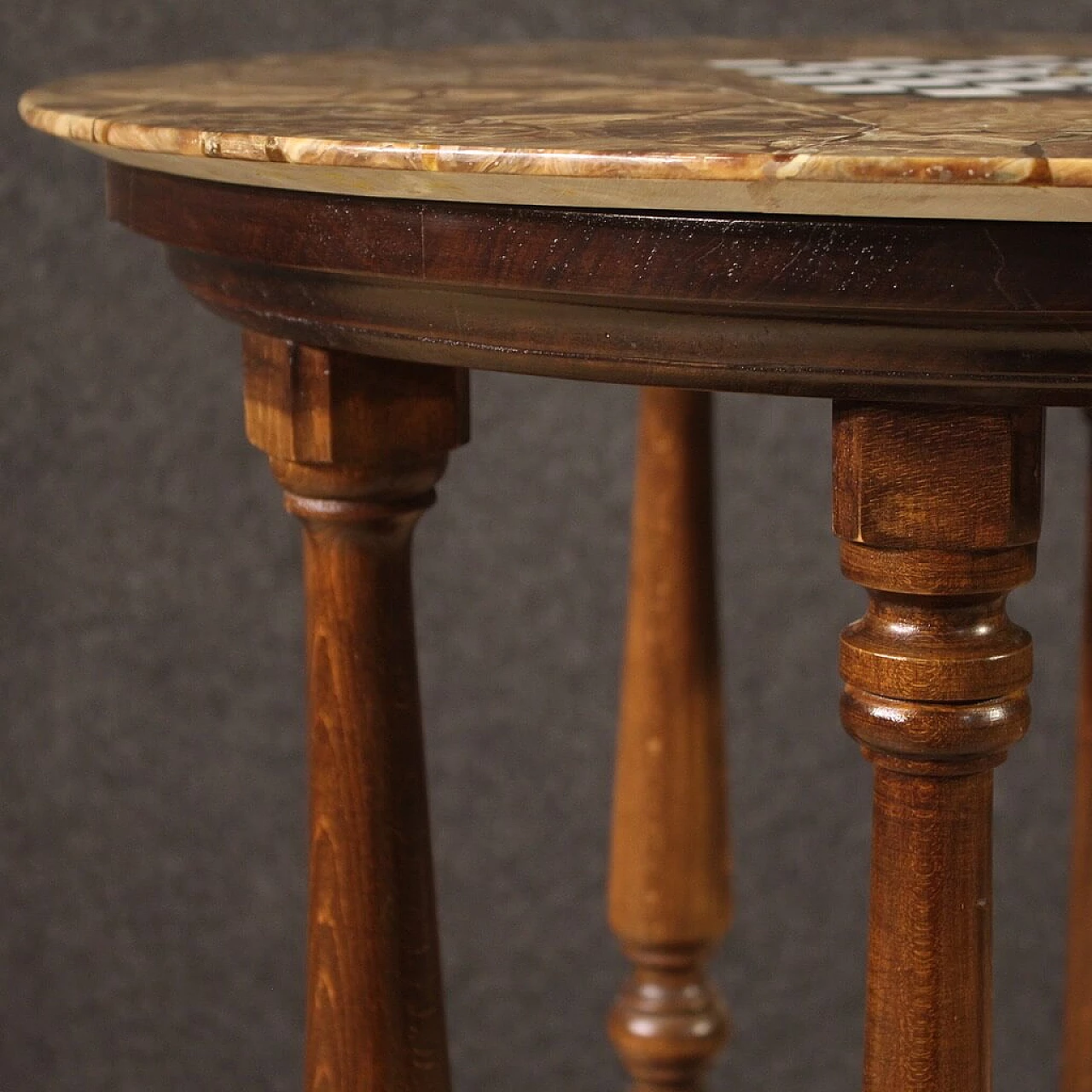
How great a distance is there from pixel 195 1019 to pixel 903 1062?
881 mm

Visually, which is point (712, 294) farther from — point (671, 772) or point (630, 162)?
point (671, 772)

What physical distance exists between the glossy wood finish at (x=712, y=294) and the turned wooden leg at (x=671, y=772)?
13.5 inches

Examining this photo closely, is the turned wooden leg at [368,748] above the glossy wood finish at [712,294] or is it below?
below

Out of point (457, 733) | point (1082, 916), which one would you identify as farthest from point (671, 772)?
point (457, 733)

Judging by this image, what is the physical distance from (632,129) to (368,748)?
22 cm

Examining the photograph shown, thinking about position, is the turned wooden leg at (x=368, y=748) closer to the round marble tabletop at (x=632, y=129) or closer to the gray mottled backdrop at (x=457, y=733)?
the round marble tabletop at (x=632, y=129)

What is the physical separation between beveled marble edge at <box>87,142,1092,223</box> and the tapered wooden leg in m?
0.51

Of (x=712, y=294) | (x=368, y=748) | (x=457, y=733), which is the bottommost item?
(x=457, y=733)

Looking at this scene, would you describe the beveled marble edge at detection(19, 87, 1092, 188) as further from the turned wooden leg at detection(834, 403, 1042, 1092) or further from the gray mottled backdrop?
the gray mottled backdrop

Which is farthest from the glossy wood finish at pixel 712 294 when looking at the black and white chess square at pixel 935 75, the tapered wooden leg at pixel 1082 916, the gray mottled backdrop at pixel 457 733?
the gray mottled backdrop at pixel 457 733

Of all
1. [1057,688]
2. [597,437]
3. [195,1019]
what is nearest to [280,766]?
[195,1019]

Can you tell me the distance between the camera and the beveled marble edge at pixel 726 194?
46cm

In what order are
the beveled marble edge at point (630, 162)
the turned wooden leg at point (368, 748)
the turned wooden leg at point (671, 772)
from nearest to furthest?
the beveled marble edge at point (630, 162), the turned wooden leg at point (368, 748), the turned wooden leg at point (671, 772)

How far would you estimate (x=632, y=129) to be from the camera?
551 mm
